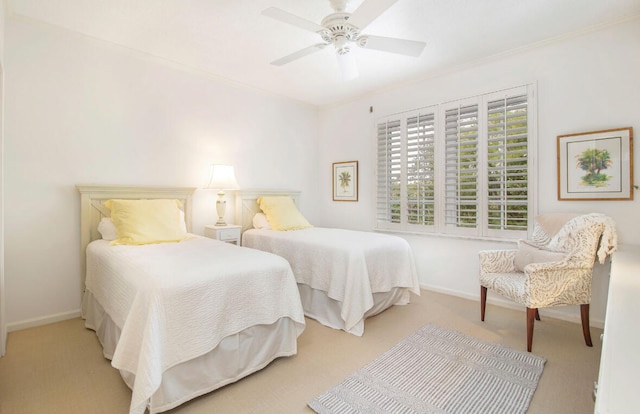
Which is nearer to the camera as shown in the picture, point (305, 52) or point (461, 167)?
point (305, 52)

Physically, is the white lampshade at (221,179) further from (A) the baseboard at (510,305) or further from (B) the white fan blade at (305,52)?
(A) the baseboard at (510,305)

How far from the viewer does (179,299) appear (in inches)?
66.1

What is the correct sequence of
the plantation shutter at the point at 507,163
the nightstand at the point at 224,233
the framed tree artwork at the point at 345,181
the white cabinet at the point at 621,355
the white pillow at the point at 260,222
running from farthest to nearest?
1. the framed tree artwork at the point at 345,181
2. the white pillow at the point at 260,222
3. the nightstand at the point at 224,233
4. the plantation shutter at the point at 507,163
5. the white cabinet at the point at 621,355

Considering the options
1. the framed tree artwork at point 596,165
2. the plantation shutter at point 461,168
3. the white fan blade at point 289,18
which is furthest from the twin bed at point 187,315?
the framed tree artwork at point 596,165

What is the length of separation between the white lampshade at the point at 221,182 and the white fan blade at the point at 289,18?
1973 mm

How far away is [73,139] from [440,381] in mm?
3601

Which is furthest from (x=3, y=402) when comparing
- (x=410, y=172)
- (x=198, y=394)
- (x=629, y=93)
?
(x=629, y=93)

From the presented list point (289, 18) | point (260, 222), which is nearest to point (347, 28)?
point (289, 18)

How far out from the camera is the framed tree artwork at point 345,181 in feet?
15.2

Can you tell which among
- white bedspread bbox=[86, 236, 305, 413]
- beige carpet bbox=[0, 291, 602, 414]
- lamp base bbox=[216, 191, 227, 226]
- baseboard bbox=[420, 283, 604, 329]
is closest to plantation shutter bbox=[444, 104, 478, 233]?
baseboard bbox=[420, 283, 604, 329]

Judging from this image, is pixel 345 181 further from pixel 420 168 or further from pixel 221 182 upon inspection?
pixel 221 182

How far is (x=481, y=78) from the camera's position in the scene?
3.41 metres

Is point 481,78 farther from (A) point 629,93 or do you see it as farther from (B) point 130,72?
(B) point 130,72

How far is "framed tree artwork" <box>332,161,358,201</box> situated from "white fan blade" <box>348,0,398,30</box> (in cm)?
254
